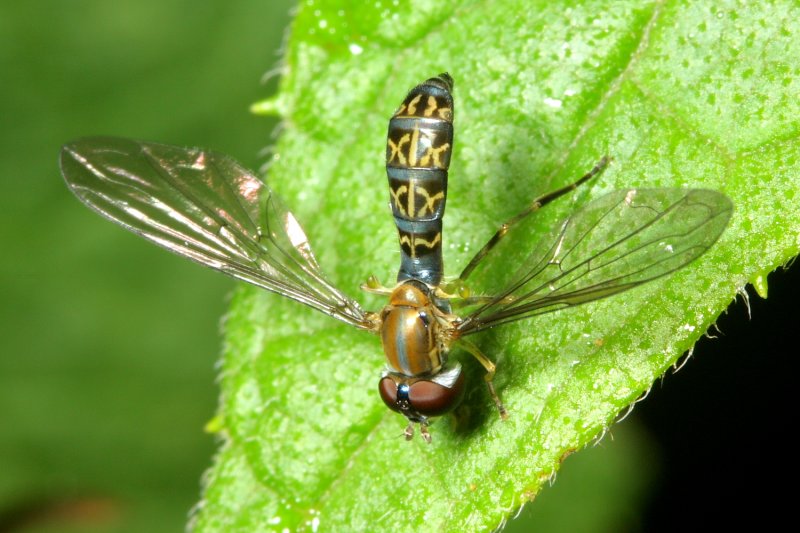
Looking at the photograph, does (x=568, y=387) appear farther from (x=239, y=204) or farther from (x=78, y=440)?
(x=78, y=440)

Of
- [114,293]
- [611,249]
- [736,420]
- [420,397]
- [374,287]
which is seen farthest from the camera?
[114,293]

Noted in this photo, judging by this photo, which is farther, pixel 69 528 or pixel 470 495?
pixel 69 528

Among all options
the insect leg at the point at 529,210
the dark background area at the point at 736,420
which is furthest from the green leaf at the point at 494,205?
the dark background area at the point at 736,420

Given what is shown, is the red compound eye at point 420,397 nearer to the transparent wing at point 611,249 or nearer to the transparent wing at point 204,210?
the transparent wing at point 611,249

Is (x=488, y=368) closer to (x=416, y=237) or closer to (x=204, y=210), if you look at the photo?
(x=416, y=237)

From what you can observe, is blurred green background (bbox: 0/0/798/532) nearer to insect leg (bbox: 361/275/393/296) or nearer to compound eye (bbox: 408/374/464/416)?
insect leg (bbox: 361/275/393/296)

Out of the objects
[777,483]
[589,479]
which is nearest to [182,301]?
[589,479]

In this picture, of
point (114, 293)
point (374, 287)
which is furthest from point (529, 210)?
point (114, 293)
